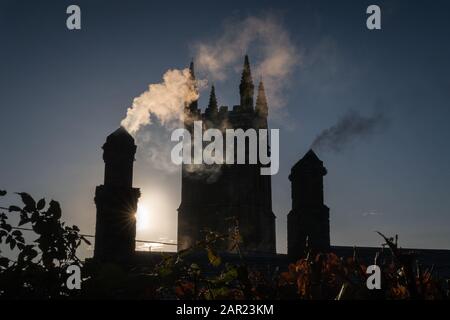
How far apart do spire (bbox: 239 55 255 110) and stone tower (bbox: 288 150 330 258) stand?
41.9 meters

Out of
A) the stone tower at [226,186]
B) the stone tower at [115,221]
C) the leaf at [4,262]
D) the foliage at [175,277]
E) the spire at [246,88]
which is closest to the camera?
the foliage at [175,277]

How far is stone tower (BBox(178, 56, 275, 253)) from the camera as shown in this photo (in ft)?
167

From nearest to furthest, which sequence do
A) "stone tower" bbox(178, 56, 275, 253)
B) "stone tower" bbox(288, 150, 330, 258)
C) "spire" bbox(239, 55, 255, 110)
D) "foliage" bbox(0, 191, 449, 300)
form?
"foliage" bbox(0, 191, 449, 300) → "stone tower" bbox(288, 150, 330, 258) → "stone tower" bbox(178, 56, 275, 253) → "spire" bbox(239, 55, 255, 110)

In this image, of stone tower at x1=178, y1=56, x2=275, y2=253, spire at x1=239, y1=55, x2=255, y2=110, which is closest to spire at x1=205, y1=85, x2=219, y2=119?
stone tower at x1=178, y1=56, x2=275, y2=253

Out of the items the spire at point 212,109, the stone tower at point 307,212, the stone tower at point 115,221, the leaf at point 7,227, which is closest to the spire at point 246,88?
the spire at point 212,109

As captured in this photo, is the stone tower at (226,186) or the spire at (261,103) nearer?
the stone tower at (226,186)

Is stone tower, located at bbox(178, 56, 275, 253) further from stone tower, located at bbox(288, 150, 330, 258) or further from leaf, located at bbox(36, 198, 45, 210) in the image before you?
leaf, located at bbox(36, 198, 45, 210)

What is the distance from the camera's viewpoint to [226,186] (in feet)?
173

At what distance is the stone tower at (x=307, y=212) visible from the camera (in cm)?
1014

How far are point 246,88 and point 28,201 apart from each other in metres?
Result: 50.5

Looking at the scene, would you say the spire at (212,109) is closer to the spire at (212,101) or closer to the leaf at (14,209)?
the spire at (212,101)

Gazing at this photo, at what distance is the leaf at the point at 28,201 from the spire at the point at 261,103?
165ft

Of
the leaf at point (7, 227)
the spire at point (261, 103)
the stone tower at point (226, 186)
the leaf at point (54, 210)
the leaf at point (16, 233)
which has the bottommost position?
the leaf at point (16, 233)

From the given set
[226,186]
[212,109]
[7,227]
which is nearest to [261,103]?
[212,109]
